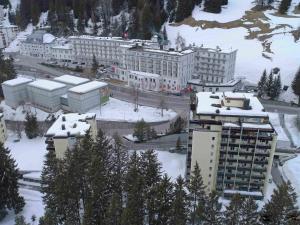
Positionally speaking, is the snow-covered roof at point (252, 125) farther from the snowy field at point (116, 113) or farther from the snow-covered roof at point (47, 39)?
the snow-covered roof at point (47, 39)

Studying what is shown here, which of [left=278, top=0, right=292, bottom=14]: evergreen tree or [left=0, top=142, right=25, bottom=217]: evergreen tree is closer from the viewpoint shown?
[left=0, top=142, right=25, bottom=217]: evergreen tree

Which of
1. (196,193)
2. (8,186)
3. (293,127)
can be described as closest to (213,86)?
(293,127)

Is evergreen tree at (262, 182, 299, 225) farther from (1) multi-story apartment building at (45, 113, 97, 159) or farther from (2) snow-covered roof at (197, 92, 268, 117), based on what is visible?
(1) multi-story apartment building at (45, 113, 97, 159)

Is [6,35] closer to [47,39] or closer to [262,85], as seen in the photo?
[47,39]

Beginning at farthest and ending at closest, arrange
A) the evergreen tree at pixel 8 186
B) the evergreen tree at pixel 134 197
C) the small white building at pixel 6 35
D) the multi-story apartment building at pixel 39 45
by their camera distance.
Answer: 1. the small white building at pixel 6 35
2. the multi-story apartment building at pixel 39 45
3. the evergreen tree at pixel 8 186
4. the evergreen tree at pixel 134 197

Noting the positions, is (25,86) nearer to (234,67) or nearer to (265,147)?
(234,67)

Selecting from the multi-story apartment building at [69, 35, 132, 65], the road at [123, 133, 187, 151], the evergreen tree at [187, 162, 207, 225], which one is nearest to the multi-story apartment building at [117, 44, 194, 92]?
the multi-story apartment building at [69, 35, 132, 65]

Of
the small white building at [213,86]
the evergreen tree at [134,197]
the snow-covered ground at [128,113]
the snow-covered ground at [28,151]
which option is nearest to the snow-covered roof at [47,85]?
the snow-covered ground at [128,113]
